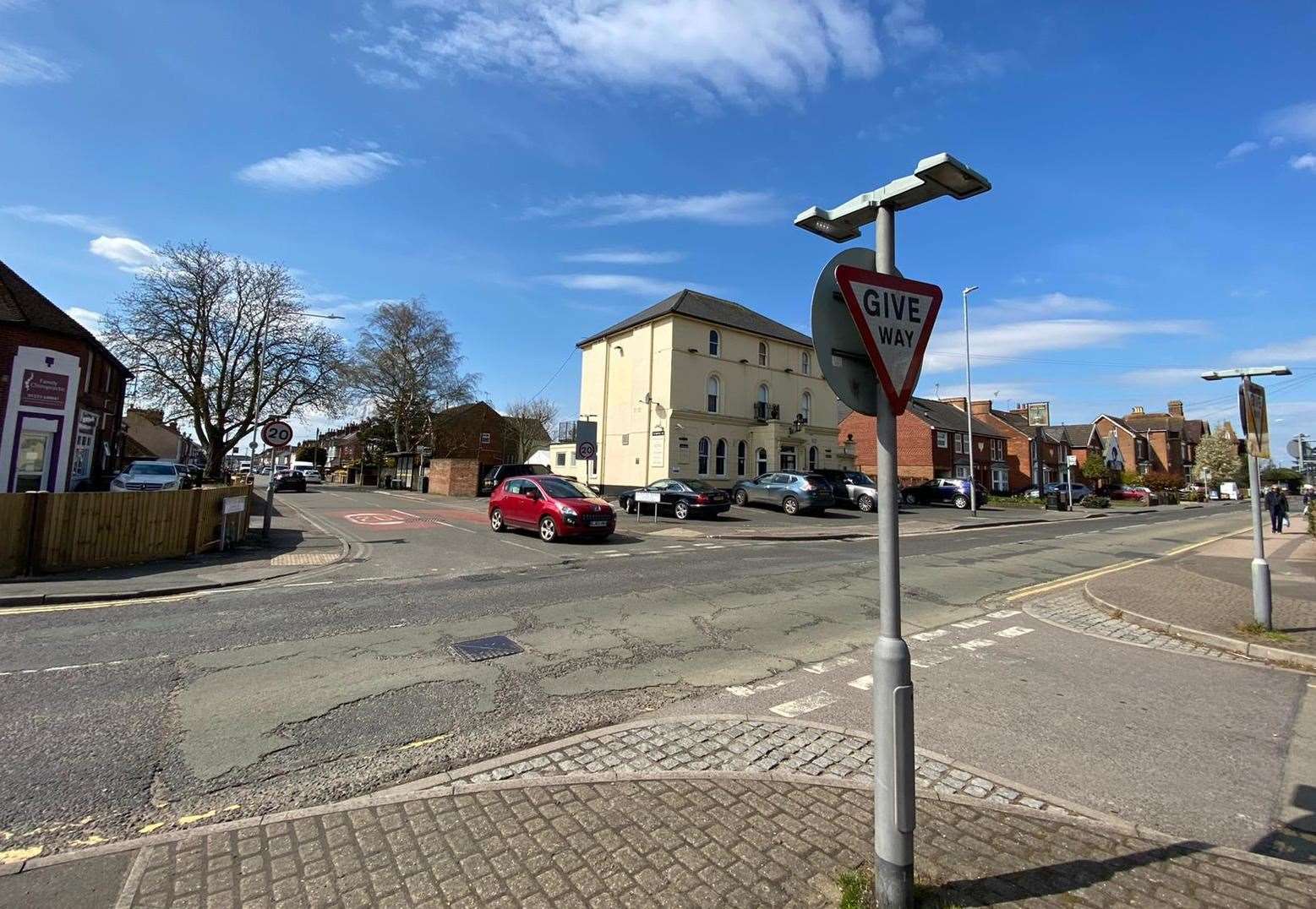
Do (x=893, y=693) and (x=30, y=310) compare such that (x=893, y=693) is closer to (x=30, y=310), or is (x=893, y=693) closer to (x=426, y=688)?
(x=426, y=688)

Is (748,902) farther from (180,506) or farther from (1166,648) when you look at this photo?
(180,506)

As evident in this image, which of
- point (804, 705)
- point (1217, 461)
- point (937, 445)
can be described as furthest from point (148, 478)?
point (1217, 461)

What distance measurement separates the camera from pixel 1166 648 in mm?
6750

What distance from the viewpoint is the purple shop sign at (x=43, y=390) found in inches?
764

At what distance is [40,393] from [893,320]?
2752cm

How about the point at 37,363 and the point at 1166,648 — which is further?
the point at 37,363

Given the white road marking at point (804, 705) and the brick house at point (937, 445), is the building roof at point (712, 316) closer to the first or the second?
the brick house at point (937, 445)

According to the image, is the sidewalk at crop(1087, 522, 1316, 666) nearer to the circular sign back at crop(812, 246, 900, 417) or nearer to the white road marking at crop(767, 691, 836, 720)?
the white road marking at crop(767, 691, 836, 720)

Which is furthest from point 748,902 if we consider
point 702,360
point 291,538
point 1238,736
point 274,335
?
point 274,335

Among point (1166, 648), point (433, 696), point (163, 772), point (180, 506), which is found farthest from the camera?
point (180, 506)

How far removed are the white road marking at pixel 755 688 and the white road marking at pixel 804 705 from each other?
0.33 meters

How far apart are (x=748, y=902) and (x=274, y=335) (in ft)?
149

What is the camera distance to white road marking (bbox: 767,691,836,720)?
4.66 meters

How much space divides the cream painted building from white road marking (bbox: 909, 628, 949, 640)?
23.6 meters
